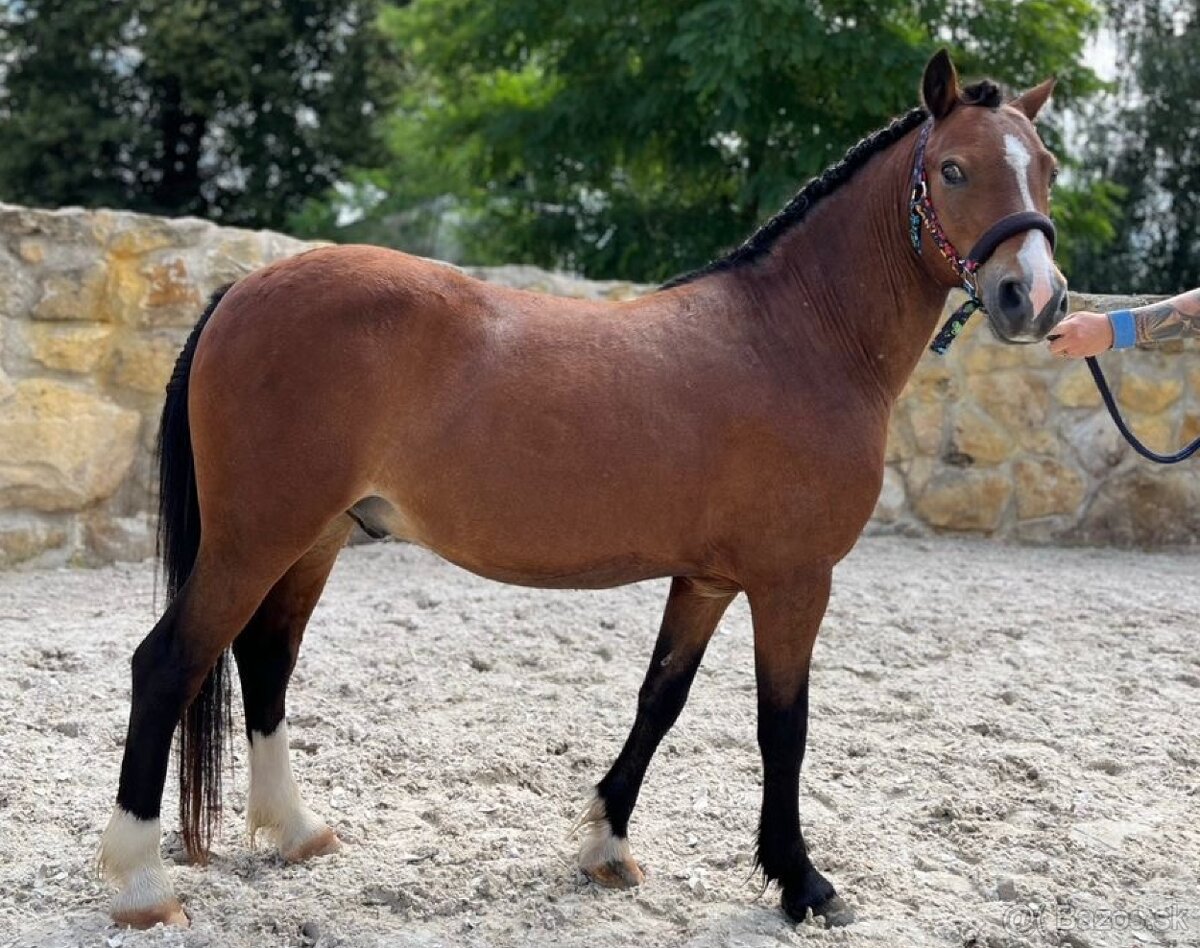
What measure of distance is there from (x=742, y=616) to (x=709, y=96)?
560 centimetres

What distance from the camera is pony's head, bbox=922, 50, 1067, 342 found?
7.66 feet

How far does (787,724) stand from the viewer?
261 cm

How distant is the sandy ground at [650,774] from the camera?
8.37ft

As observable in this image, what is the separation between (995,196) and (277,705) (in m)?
2.03

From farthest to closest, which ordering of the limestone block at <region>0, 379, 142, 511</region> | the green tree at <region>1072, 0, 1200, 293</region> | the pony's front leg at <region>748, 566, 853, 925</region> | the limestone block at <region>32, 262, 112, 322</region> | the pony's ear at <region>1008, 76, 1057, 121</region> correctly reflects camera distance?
the green tree at <region>1072, 0, 1200, 293</region>, the limestone block at <region>32, 262, 112, 322</region>, the limestone block at <region>0, 379, 142, 511</region>, the pony's ear at <region>1008, 76, 1057, 121</region>, the pony's front leg at <region>748, 566, 853, 925</region>

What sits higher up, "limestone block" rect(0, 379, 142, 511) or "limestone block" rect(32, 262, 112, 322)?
"limestone block" rect(32, 262, 112, 322)

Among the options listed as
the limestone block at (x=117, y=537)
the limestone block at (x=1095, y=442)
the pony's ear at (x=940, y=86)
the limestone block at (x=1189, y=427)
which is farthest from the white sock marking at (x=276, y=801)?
the limestone block at (x=1189, y=427)

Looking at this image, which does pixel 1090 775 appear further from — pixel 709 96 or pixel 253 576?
pixel 709 96

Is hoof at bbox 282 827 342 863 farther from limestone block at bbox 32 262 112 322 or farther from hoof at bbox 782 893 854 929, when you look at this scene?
limestone block at bbox 32 262 112 322

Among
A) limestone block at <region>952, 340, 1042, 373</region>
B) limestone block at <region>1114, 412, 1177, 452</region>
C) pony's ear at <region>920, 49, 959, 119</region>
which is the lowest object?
limestone block at <region>1114, 412, 1177, 452</region>

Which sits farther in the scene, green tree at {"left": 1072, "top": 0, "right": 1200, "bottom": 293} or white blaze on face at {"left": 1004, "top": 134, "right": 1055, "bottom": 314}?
green tree at {"left": 1072, "top": 0, "right": 1200, "bottom": 293}

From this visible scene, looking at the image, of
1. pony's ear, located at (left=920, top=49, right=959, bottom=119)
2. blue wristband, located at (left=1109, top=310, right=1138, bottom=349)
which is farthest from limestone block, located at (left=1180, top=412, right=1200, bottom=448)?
pony's ear, located at (left=920, top=49, right=959, bottom=119)

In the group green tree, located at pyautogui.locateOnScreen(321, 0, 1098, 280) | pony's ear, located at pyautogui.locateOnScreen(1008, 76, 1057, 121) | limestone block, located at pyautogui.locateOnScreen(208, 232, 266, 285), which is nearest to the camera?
pony's ear, located at pyautogui.locateOnScreen(1008, 76, 1057, 121)

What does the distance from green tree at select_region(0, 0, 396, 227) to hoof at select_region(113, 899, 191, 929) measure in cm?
1458
